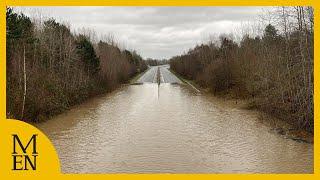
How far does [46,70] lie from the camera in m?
27.5

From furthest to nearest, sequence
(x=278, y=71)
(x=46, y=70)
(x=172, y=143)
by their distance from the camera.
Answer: (x=46, y=70) → (x=278, y=71) → (x=172, y=143)

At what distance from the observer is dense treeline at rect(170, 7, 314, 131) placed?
18.1 meters

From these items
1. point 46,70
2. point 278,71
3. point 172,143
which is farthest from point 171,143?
point 46,70

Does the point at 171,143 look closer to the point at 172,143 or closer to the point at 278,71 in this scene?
the point at 172,143

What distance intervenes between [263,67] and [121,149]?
16068mm

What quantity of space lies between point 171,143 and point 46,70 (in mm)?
14472

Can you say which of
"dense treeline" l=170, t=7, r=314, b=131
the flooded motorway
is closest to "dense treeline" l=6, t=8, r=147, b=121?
the flooded motorway

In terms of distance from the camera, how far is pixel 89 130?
19250 mm

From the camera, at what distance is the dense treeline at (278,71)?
1811cm

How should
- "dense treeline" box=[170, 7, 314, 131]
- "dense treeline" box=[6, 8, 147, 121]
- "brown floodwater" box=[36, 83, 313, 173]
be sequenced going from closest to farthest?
"brown floodwater" box=[36, 83, 313, 173]
"dense treeline" box=[170, 7, 314, 131]
"dense treeline" box=[6, 8, 147, 121]

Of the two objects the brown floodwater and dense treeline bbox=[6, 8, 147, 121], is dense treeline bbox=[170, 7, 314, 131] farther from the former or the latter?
dense treeline bbox=[6, 8, 147, 121]

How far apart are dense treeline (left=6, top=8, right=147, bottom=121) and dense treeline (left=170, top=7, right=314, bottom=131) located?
11.4m

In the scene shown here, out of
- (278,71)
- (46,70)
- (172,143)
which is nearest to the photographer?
(172,143)

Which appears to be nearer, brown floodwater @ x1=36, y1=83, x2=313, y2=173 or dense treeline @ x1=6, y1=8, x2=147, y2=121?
brown floodwater @ x1=36, y1=83, x2=313, y2=173
